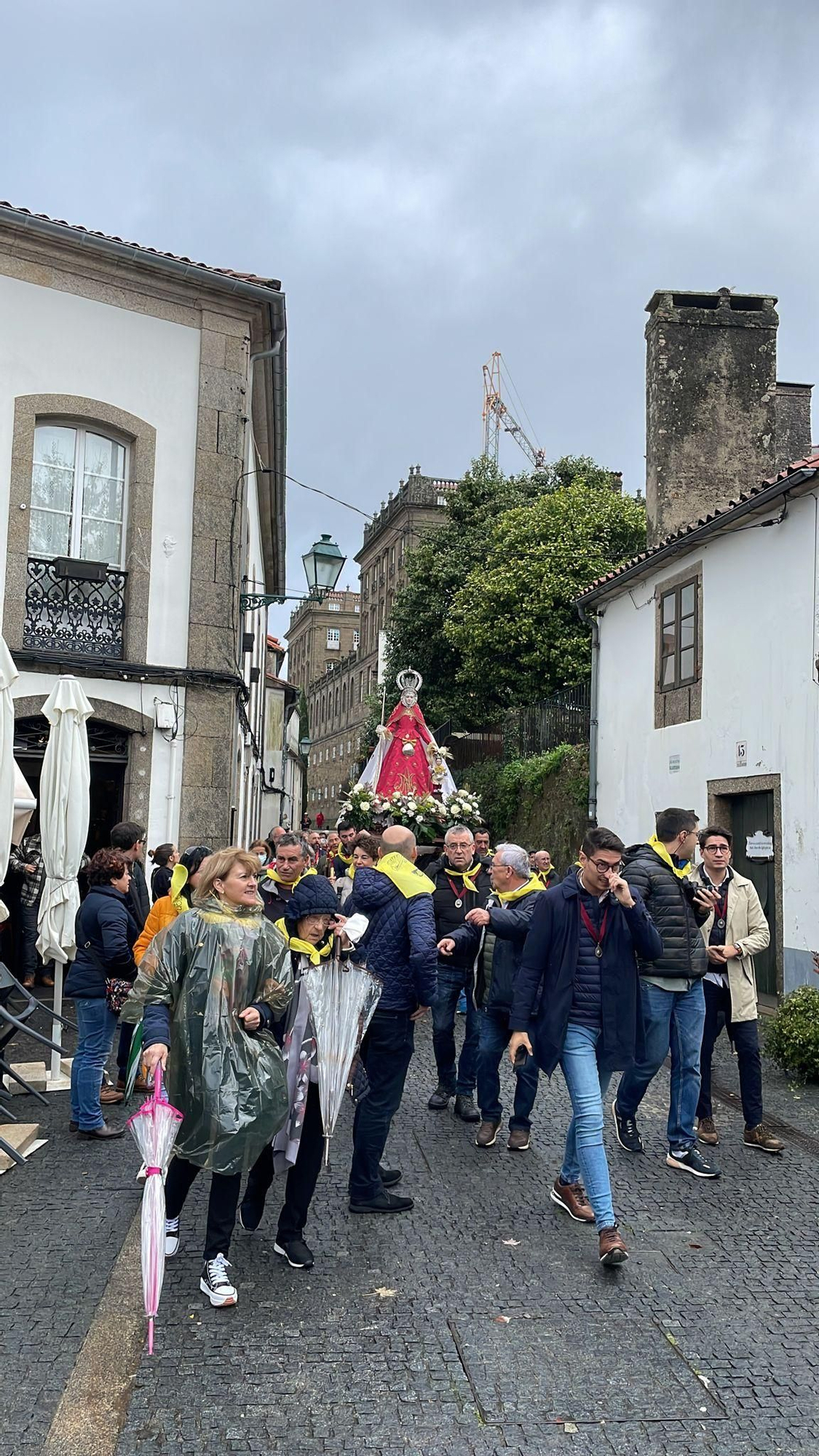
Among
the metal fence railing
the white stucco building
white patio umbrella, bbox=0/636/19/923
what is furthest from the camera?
the metal fence railing

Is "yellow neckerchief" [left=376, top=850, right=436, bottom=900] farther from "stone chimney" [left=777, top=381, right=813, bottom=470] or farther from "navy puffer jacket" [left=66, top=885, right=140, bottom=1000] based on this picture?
"stone chimney" [left=777, top=381, right=813, bottom=470]

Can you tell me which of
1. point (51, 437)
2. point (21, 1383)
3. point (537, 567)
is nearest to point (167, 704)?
point (51, 437)

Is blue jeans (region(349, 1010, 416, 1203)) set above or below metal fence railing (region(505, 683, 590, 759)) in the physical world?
below

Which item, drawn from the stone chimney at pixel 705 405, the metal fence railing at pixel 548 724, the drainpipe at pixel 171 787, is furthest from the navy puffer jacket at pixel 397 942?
the stone chimney at pixel 705 405

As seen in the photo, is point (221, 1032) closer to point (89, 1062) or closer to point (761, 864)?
point (89, 1062)

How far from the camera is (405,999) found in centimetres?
566

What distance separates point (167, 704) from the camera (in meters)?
13.7

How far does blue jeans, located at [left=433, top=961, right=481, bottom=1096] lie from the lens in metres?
7.68

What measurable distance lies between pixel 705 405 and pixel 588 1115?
58.3 feet

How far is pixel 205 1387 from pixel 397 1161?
282 centimetres

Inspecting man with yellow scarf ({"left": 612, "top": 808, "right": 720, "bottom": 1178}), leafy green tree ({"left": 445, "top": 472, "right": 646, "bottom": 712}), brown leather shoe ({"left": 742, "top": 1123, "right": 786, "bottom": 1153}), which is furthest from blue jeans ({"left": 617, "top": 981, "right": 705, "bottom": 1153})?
leafy green tree ({"left": 445, "top": 472, "right": 646, "bottom": 712})

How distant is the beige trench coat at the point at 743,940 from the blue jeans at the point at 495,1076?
4.25 feet

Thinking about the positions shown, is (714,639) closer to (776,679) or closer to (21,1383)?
(776,679)

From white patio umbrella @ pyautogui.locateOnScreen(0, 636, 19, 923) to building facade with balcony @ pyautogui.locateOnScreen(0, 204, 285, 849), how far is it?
493 cm
